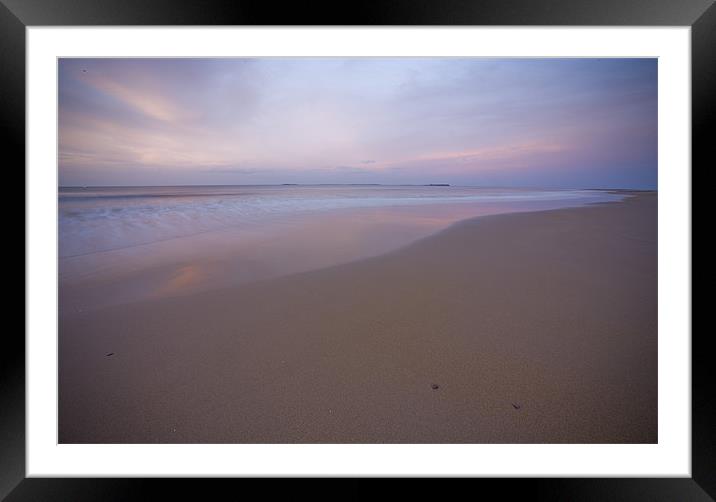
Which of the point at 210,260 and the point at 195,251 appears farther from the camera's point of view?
the point at 195,251

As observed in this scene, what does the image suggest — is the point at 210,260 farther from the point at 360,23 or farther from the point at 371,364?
the point at 360,23

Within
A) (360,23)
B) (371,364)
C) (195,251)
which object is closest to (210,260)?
(195,251)

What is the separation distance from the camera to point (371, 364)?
1.61 metres

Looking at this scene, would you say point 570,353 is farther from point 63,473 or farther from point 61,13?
point 61,13

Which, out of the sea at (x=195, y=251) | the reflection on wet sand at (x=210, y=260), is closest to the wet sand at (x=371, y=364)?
the reflection on wet sand at (x=210, y=260)

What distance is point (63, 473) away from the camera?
129 centimetres

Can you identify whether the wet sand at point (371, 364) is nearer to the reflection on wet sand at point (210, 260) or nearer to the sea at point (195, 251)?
the reflection on wet sand at point (210, 260)

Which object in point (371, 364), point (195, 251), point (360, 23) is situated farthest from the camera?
point (195, 251)

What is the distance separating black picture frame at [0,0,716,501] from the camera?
46.6 inches

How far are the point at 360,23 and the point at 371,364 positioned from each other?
5.01ft

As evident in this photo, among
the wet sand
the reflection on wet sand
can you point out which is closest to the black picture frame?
the wet sand

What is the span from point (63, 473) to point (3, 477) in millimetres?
185

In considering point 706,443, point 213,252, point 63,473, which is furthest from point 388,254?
point 63,473

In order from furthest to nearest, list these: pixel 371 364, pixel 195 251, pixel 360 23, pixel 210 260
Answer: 1. pixel 195 251
2. pixel 210 260
3. pixel 371 364
4. pixel 360 23
